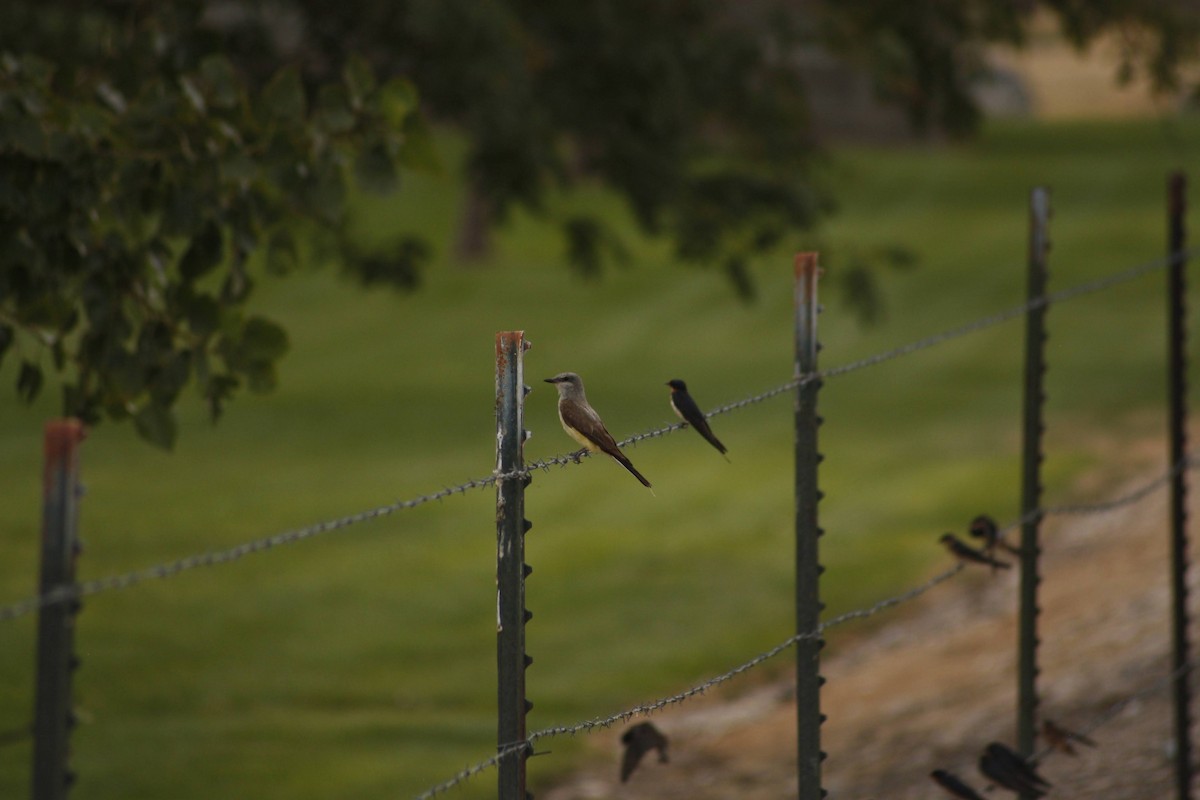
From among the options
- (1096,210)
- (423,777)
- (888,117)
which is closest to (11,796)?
(423,777)

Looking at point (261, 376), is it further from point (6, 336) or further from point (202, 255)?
point (6, 336)

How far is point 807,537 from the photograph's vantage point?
209 inches

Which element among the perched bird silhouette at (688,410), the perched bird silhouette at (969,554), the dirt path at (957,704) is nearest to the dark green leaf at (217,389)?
the perched bird silhouette at (688,410)

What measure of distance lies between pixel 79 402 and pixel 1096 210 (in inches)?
1242

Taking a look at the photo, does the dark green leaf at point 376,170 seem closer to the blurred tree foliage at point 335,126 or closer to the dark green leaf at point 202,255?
the blurred tree foliage at point 335,126

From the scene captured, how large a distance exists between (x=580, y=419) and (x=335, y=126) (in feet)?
9.70

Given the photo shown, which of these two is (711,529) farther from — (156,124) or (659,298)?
(659,298)

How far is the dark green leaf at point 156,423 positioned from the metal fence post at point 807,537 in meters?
3.30

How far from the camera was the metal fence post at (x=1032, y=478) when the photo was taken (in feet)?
22.1

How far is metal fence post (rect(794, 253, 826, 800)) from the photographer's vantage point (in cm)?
531

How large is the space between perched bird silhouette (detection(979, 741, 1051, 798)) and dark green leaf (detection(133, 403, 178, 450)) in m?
3.50

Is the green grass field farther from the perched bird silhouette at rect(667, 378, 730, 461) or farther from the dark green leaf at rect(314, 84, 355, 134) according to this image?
the perched bird silhouette at rect(667, 378, 730, 461)

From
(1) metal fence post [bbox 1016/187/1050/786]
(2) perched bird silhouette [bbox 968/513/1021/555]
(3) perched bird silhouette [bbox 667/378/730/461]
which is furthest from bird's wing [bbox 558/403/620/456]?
(1) metal fence post [bbox 1016/187/1050/786]

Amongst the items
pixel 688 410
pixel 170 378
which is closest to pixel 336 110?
pixel 170 378
